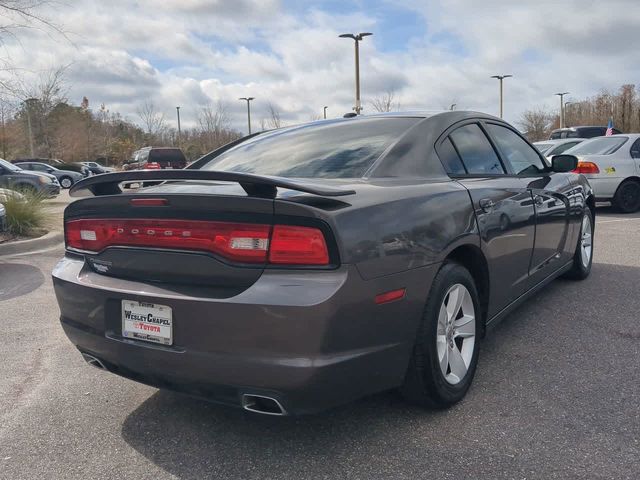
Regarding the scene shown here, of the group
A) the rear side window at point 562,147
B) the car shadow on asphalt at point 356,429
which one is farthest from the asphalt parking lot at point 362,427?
the rear side window at point 562,147

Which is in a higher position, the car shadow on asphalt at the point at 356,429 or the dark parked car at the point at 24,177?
the dark parked car at the point at 24,177

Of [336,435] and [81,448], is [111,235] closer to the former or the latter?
[81,448]

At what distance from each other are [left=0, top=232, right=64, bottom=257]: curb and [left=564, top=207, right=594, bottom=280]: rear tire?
6.78m

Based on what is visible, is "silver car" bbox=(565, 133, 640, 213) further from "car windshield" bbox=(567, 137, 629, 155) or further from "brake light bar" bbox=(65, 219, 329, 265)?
"brake light bar" bbox=(65, 219, 329, 265)

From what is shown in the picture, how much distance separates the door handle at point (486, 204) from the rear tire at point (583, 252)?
222 cm

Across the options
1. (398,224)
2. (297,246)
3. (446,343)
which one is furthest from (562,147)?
(297,246)

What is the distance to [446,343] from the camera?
282 cm

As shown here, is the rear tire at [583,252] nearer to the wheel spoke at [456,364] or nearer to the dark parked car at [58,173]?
the wheel spoke at [456,364]

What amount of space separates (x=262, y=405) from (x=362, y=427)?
617mm

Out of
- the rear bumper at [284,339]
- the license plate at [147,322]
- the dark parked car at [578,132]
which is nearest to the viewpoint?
the rear bumper at [284,339]

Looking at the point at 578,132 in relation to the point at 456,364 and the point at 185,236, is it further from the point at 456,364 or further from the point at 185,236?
the point at 185,236

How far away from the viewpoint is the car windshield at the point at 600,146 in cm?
1052

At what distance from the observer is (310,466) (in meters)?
2.37

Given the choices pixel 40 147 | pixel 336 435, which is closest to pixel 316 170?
pixel 336 435
